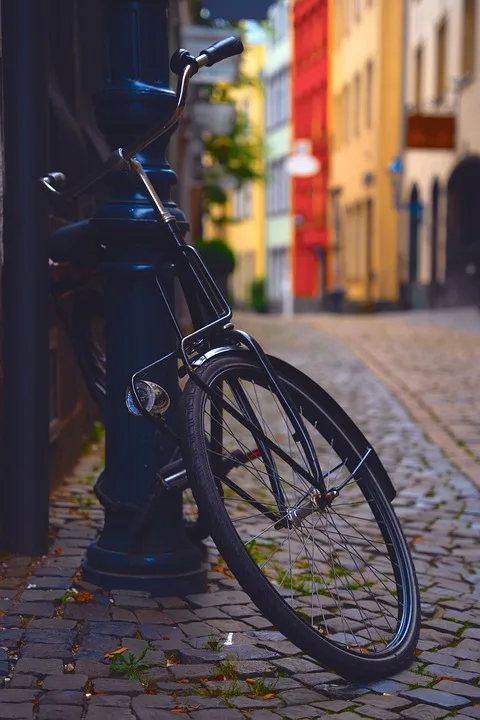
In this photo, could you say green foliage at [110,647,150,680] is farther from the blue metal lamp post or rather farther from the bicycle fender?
the bicycle fender

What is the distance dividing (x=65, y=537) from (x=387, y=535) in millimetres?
1373

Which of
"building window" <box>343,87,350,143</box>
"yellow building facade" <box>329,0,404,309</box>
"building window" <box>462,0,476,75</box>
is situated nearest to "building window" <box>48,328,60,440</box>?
"building window" <box>462,0,476,75</box>

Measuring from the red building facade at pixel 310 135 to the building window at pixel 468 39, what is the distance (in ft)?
57.1

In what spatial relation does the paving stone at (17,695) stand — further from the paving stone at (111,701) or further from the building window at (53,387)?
the building window at (53,387)

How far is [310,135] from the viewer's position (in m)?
44.3

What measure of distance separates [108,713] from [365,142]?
3324 centimetres

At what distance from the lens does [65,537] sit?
4566 millimetres

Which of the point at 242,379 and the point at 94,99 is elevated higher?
the point at 94,99

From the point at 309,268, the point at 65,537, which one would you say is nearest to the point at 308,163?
the point at 309,268

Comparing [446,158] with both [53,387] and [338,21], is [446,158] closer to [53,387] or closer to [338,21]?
[338,21]

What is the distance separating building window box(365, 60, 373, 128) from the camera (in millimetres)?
34562

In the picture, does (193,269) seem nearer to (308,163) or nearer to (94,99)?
(94,99)

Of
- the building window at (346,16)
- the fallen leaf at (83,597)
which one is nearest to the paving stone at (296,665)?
the fallen leaf at (83,597)

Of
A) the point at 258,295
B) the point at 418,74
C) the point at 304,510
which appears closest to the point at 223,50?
the point at 304,510
